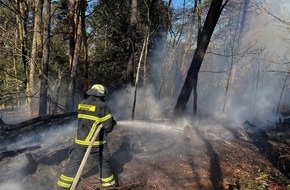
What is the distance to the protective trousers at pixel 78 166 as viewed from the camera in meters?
5.00

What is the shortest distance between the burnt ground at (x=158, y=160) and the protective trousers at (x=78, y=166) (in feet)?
0.73

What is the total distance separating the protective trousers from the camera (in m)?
5.00

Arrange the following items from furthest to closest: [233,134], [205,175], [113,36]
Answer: [113,36] < [233,134] < [205,175]

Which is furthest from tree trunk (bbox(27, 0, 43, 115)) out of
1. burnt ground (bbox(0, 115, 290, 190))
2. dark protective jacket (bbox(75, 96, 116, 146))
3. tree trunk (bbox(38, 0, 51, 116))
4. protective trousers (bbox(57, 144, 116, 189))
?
protective trousers (bbox(57, 144, 116, 189))

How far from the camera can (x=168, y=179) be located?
19.7ft

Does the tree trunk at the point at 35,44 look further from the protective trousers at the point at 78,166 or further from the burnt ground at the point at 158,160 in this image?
the protective trousers at the point at 78,166

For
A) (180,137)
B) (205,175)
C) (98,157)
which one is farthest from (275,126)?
(98,157)

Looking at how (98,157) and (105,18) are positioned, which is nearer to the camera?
(98,157)

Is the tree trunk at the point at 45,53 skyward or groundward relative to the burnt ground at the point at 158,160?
skyward

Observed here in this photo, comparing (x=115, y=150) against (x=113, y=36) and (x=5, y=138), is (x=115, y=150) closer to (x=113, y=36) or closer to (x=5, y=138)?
(x=5, y=138)

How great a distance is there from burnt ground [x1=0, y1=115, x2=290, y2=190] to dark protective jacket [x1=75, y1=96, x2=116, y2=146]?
0.53 metres

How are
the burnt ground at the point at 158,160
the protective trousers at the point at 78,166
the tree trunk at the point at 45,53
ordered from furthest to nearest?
the tree trunk at the point at 45,53, the burnt ground at the point at 158,160, the protective trousers at the point at 78,166

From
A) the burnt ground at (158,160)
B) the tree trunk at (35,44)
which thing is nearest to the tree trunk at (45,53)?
the tree trunk at (35,44)

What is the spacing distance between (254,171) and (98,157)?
3.82 meters
